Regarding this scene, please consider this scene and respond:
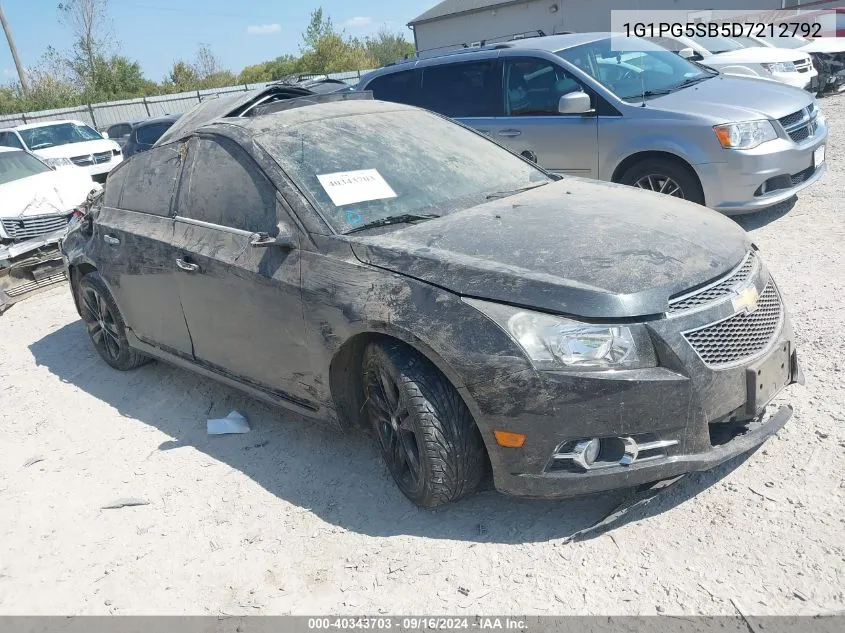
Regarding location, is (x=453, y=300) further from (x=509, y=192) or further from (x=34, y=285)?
(x=34, y=285)

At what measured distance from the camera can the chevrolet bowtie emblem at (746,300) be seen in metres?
2.85

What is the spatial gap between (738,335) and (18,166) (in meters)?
9.94

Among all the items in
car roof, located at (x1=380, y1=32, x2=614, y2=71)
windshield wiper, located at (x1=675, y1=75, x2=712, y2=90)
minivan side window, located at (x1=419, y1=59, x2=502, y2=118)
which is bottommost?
windshield wiper, located at (x1=675, y1=75, x2=712, y2=90)

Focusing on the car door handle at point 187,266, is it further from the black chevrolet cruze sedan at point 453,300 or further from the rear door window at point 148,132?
the rear door window at point 148,132

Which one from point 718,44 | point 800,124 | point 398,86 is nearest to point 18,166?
point 398,86

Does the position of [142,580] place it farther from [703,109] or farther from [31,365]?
[703,109]

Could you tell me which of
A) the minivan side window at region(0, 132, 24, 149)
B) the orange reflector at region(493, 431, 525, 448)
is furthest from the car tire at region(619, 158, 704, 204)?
the minivan side window at region(0, 132, 24, 149)

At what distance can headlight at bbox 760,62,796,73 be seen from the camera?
1265 centimetres

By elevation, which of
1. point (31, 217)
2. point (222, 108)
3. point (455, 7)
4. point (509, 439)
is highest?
point (455, 7)

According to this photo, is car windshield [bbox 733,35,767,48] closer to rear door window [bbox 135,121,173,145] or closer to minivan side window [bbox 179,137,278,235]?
rear door window [bbox 135,121,173,145]

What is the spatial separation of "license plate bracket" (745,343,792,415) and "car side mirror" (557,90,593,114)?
407cm

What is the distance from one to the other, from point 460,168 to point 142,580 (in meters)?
2.62

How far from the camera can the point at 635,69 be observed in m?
7.26

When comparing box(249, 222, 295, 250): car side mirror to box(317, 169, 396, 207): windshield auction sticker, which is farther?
box(317, 169, 396, 207): windshield auction sticker
